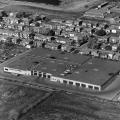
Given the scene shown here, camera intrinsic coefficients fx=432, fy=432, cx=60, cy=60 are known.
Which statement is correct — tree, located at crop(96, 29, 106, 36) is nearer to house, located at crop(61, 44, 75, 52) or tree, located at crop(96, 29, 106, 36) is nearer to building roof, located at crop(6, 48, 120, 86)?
house, located at crop(61, 44, 75, 52)

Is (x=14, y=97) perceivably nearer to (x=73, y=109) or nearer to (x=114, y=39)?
(x=73, y=109)

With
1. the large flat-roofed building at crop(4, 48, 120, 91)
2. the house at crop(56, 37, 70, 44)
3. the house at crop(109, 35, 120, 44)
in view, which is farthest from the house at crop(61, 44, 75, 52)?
the house at crop(109, 35, 120, 44)

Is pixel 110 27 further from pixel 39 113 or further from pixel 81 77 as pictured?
pixel 39 113

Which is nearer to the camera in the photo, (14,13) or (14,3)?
(14,13)

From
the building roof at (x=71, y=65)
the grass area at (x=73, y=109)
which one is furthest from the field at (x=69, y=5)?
the grass area at (x=73, y=109)

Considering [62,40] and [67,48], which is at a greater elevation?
[62,40]

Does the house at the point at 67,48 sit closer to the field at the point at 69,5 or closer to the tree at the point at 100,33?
the tree at the point at 100,33

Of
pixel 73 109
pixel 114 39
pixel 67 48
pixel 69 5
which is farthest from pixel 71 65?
pixel 69 5

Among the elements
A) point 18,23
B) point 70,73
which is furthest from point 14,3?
point 70,73
